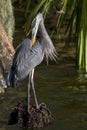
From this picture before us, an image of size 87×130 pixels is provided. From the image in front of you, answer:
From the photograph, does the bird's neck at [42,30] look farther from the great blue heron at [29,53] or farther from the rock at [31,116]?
the rock at [31,116]

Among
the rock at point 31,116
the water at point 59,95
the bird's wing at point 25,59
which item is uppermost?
the bird's wing at point 25,59

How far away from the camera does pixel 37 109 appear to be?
8094 mm

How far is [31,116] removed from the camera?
26.2 ft

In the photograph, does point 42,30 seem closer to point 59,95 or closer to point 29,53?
point 29,53

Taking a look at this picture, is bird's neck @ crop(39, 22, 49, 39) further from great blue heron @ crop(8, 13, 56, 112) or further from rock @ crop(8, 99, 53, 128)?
rock @ crop(8, 99, 53, 128)

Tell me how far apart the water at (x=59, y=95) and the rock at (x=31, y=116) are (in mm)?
101

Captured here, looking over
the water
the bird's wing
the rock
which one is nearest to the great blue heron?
the bird's wing

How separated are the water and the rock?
0.10m

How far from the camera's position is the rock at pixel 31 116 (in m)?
8.00

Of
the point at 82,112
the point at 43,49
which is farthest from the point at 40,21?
the point at 82,112

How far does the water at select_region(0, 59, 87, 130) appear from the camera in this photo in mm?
8539

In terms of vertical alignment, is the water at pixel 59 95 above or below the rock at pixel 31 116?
below

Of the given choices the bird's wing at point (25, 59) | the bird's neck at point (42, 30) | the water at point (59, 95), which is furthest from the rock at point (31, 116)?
the bird's neck at point (42, 30)

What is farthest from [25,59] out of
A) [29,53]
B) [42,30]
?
[42,30]
